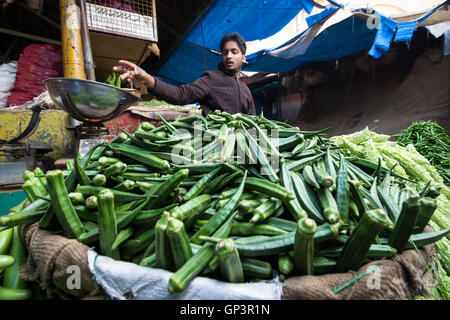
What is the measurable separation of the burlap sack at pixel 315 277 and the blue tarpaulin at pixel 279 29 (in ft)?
18.8

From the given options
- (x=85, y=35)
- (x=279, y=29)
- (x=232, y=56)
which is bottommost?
(x=232, y=56)

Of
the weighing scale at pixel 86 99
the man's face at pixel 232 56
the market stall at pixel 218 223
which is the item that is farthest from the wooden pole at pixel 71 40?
the man's face at pixel 232 56

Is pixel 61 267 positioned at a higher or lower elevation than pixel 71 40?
lower

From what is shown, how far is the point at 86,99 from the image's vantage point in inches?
79.4

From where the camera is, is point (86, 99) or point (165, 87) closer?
point (86, 99)

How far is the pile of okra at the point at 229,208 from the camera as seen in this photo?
88cm

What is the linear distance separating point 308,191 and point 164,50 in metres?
8.43

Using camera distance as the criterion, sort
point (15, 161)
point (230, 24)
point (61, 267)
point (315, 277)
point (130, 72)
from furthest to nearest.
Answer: point (230, 24) → point (15, 161) → point (130, 72) → point (61, 267) → point (315, 277)

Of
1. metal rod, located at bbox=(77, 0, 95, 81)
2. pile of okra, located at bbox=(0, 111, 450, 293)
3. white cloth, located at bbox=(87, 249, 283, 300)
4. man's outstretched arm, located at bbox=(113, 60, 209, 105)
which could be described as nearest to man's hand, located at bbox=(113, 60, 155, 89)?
man's outstretched arm, located at bbox=(113, 60, 209, 105)

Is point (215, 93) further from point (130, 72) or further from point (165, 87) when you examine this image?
→ point (130, 72)

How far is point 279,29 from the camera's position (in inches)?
251

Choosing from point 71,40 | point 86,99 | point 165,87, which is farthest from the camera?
point 71,40

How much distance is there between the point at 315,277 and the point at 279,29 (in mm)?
7148

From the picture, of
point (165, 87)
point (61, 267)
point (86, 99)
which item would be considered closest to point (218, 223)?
point (61, 267)
